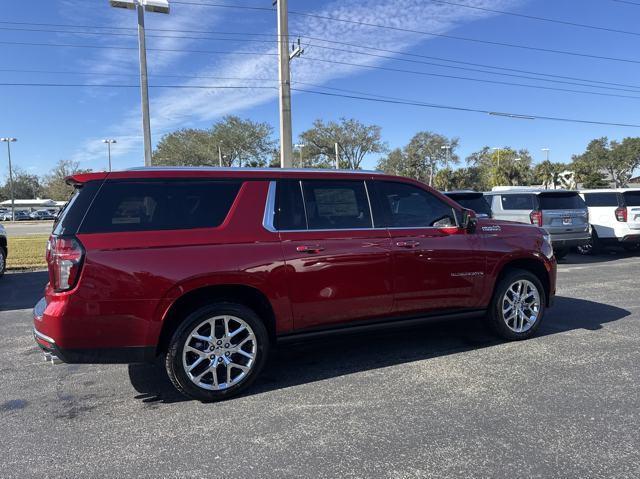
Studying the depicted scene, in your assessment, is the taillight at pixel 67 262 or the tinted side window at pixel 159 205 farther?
the tinted side window at pixel 159 205

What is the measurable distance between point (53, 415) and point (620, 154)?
255 ft

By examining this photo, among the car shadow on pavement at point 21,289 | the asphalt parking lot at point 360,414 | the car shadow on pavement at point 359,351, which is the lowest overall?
the asphalt parking lot at point 360,414

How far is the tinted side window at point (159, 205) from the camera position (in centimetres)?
363

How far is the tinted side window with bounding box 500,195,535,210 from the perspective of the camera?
11889 mm

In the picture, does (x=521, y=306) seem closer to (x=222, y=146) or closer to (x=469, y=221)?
(x=469, y=221)

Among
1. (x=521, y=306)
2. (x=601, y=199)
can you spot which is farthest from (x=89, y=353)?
(x=601, y=199)

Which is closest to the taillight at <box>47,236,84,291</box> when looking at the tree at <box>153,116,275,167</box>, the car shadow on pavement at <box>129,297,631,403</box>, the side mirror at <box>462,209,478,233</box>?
the car shadow on pavement at <box>129,297,631,403</box>

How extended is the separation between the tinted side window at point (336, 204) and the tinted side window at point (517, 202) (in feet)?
28.3

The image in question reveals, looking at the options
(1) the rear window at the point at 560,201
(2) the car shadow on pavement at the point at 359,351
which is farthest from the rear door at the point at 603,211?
(2) the car shadow on pavement at the point at 359,351

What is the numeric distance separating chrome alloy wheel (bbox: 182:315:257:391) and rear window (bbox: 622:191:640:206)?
12.1 meters

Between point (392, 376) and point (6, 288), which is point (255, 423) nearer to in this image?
point (392, 376)

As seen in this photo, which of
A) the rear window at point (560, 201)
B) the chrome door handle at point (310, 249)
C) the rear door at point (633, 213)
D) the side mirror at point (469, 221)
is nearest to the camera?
the chrome door handle at point (310, 249)

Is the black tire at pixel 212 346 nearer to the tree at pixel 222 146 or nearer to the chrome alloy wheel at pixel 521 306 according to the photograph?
the chrome alloy wheel at pixel 521 306

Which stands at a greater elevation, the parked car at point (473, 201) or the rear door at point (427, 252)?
the parked car at point (473, 201)
